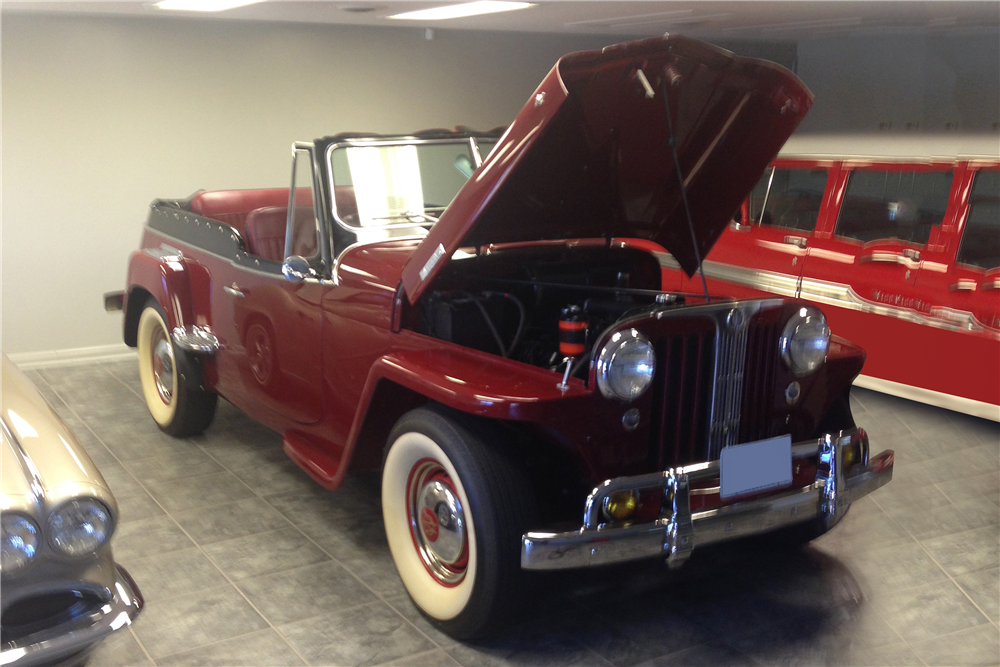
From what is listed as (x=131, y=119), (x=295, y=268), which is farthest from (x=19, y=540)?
(x=131, y=119)

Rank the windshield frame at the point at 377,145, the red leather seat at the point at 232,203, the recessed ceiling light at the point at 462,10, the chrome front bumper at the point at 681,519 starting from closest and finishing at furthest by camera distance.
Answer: the chrome front bumper at the point at 681,519 → the windshield frame at the point at 377,145 → the red leather seat at the point at 232,203 → the recessed ceiling light at the point at 462,10

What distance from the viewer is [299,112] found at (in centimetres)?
664

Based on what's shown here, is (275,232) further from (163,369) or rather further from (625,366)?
(625,366)

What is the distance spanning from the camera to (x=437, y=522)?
2.67 m

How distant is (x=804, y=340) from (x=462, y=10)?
3.85 metres

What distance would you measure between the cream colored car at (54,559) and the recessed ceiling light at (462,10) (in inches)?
159

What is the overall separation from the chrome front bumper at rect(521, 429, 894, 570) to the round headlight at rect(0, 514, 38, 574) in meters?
1.15

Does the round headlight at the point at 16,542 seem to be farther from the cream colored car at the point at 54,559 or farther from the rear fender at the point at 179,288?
the rear fender at the point at 179,288

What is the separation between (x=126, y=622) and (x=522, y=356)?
4.95 ft

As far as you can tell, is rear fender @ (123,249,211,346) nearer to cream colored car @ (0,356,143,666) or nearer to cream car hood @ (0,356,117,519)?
cream car hood @ (0,356,117,519)

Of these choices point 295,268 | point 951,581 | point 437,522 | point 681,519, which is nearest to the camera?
point 681,519

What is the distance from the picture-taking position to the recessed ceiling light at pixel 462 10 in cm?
543

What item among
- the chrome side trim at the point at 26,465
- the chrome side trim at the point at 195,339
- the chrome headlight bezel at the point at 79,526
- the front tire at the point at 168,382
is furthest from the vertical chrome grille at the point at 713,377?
the front tire at the point at 168,382

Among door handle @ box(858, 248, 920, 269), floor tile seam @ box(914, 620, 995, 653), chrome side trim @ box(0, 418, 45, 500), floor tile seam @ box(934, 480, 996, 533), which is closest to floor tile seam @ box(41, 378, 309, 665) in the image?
chrome side trim @ box(0, 418, 45, 500)
